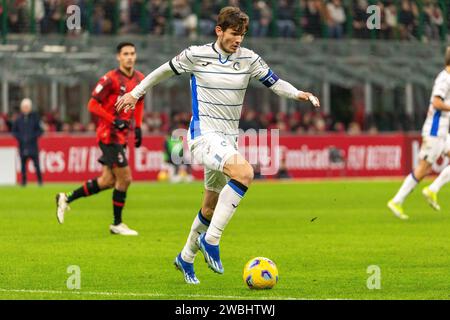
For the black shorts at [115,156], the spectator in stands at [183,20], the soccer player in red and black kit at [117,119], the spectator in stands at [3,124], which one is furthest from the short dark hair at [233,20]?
the spectator in stands at [183,20]

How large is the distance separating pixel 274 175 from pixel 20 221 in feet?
57.2

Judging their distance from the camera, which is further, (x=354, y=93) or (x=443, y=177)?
(x=354, y=93)

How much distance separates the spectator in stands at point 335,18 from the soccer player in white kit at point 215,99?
28809mm

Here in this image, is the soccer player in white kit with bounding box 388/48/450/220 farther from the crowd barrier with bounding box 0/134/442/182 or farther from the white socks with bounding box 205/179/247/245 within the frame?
the crowd barrier with bounding box 0/134/442/182

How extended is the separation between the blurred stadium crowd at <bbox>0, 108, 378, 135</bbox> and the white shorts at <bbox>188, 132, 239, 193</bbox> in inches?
911

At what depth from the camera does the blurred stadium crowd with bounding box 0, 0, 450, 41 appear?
36562 millimetres

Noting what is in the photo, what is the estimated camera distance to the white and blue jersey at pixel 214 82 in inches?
441

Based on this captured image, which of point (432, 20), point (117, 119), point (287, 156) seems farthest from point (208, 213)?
point (432, 20)

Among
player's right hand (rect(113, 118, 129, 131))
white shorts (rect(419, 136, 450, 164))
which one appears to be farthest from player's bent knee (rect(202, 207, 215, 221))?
white shorts (rect(419, 136, 450, 164))

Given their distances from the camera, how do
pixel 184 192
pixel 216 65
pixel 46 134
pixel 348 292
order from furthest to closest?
pixel 46 134, pixel 184 192, pixel 216 65, pixel 348 292

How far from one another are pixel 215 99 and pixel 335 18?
29.3 m
